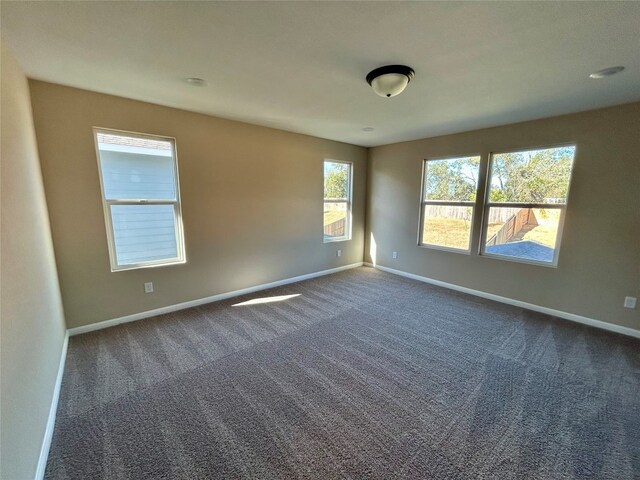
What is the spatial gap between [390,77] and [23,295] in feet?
9.22

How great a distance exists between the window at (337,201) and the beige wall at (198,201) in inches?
6.8

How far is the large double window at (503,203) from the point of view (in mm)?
3225

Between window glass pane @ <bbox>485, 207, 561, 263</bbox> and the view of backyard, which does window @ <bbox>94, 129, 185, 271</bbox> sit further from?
window glass pane @ <bbox>485, 207, 561, 263</bbox>

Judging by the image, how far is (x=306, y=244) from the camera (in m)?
4.58

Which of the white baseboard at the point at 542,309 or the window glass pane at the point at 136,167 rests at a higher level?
the window glass pane at the point at 136,167

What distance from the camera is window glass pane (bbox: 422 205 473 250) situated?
4.06 m

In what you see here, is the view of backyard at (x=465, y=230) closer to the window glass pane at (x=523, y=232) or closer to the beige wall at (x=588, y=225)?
the window glass pane at (x=523, y=232)

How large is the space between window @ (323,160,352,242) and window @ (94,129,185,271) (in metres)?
2.50

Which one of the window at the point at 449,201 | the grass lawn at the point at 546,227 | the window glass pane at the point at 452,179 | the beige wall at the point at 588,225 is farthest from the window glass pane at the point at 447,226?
the grass lawn at the point at 546,227

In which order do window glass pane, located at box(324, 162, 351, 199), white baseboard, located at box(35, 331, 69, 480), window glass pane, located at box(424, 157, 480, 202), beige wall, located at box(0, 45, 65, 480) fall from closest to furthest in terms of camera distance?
beige wall, located at box(0, 45, 65, 480) < white baseboard, located at box(35, 331, 69, 480) < window glass pane, located at box(424, 157, 480, 202) < window glass pane, located at box(324, 162, 351, 199)

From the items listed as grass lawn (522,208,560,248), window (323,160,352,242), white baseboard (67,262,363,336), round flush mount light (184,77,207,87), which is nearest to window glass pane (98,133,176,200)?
round flush mount light (184,77,207,87)

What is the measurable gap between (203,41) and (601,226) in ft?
14.1

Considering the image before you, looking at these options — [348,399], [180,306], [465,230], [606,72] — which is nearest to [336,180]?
[465,230]

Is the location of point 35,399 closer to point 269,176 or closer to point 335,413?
point 335,413
